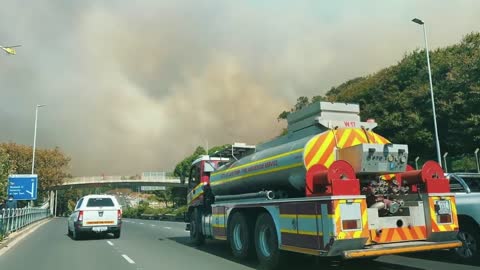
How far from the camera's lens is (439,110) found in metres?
31.9

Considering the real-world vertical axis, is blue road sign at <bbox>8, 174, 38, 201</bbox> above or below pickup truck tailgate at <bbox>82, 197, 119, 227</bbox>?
above

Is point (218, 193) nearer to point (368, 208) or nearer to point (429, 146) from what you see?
point (368, 208)

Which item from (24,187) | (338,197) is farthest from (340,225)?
(24,187)

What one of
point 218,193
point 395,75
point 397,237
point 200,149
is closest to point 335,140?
point 397,237

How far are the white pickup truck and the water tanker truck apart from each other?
10.1 metres

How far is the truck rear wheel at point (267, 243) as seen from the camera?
10.3 meters

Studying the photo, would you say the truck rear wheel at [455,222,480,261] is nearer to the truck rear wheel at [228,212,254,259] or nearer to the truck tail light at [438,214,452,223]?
the truck tail light at [438,214,452,223]

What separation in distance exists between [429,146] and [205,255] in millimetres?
23956

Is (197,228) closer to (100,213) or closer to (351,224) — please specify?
(100,213)

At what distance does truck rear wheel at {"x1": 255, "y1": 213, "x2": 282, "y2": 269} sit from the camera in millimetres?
10328

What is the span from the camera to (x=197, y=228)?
1697 centimetres

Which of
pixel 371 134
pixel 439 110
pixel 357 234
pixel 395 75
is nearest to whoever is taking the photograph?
pixel 357 234

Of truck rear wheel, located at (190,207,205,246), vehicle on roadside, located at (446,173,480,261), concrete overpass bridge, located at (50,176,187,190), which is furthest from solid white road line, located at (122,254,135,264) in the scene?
concrete overpass bridge, located at (50,176,187,190)

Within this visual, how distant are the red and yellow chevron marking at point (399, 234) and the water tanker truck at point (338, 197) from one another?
0.7 inches
